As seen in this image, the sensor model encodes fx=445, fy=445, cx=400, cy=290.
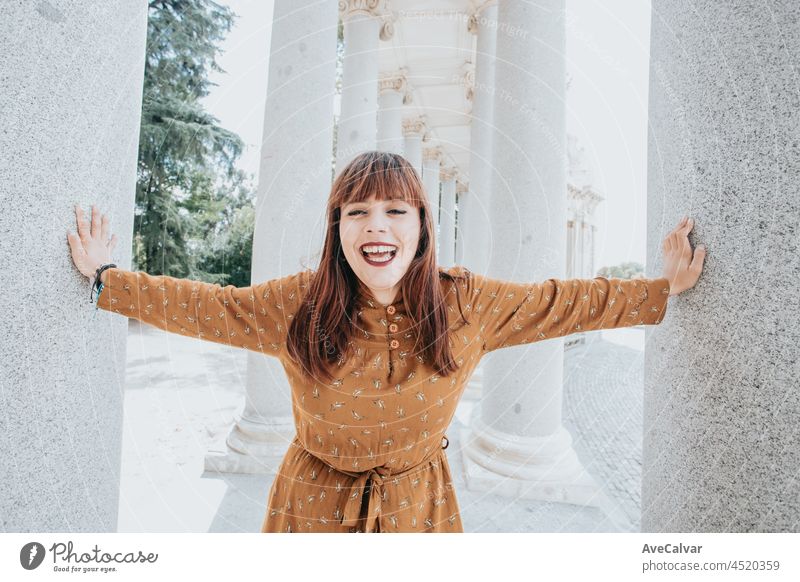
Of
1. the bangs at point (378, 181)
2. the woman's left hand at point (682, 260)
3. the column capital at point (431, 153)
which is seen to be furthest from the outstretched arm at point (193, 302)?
the column capital at point (431, 153)

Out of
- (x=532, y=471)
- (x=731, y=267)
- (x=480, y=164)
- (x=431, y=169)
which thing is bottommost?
(x=532, y=471)

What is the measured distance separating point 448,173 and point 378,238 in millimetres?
41695

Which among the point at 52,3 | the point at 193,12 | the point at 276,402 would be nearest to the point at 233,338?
the point at 52,3

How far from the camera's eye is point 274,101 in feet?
33.4

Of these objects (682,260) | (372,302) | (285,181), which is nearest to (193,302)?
(372,302)

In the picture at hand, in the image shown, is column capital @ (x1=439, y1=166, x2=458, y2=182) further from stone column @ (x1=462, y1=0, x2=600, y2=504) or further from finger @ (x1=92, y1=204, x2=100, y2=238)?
finger @ (x1=92, y1=204, x2=100, y2=238)

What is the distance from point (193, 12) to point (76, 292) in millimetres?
25920

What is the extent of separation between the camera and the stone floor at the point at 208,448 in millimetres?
8367

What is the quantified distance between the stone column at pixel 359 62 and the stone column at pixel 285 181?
5.25 m

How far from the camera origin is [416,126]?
29969mm

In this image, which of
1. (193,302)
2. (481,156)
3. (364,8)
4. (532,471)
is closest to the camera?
(193,302)

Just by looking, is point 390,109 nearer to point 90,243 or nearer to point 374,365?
point 90,243

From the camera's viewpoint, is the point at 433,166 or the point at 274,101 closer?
the point at 274,101
